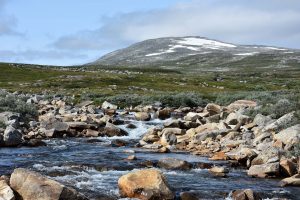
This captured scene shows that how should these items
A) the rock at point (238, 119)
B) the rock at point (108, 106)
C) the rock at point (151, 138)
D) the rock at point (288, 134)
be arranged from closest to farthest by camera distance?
the rock at point (288, 134), the rock at point (151, 138), the rock at point (238, 119), the rock at point (108, 106)

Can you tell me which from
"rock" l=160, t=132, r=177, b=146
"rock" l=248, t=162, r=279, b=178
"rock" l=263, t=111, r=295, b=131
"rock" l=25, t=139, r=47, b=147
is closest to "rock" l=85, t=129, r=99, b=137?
"rock" l=160, t=132, r=177, b=146

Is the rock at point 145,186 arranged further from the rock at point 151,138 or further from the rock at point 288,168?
the rock at point 151,138

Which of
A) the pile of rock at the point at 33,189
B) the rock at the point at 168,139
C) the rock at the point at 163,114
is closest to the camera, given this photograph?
the pile of rock at the point at 33,189

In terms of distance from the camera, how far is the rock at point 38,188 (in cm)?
1538

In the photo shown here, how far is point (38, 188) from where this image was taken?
51.0ft

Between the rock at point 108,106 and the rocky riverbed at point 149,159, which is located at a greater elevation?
the rock at point 108,106

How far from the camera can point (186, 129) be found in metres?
35.8

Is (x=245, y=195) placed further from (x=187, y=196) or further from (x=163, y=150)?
(x=163, y=150)

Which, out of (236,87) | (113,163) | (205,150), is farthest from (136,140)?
(236,87)

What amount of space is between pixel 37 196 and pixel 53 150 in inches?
478

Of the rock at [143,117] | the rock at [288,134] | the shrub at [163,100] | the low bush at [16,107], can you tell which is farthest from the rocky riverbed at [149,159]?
the shrub at [163,100]

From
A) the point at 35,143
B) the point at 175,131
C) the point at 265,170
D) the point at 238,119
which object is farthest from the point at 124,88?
the point at 265,170

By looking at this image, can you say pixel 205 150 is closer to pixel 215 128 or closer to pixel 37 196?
pixel 215 128

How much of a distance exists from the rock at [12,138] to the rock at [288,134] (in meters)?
14.8
